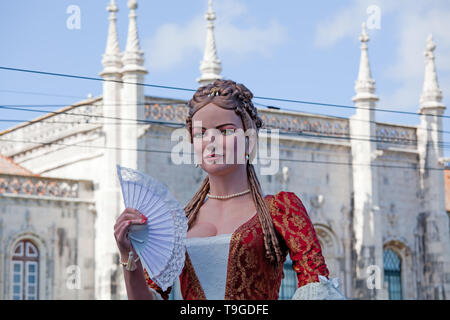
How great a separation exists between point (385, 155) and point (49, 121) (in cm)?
983

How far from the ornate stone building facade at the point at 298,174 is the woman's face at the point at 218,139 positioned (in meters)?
20.3

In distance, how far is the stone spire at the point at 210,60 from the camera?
27234mm

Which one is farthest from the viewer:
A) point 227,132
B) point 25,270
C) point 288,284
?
point 288,284

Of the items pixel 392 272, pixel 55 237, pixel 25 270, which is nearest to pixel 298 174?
pixel 392 272

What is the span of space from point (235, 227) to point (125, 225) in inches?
34.1

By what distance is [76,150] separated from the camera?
28375 millimetres

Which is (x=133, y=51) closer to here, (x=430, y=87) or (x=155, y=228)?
(x=430, y=87)

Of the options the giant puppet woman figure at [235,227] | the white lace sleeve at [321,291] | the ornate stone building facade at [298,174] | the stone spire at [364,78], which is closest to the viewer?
the white lace sleeve at [321,291]

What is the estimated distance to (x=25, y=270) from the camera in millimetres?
26422

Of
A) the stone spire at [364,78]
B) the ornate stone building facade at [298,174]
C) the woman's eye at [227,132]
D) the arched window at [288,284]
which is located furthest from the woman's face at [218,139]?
the stone spire at [364,78]

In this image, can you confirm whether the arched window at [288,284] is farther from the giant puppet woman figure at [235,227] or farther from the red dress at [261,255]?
the red dress at [261,255]
